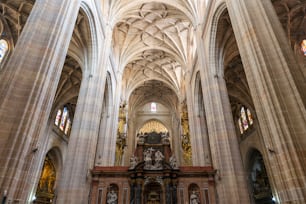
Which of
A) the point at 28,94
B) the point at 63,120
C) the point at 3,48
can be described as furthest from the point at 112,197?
the point at 63,120

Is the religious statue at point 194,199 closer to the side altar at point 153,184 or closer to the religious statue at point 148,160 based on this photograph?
the side altar at point 153,184

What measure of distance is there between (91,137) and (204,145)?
9.37 m

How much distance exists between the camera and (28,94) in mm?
5703

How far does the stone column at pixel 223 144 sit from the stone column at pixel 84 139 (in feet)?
22.0

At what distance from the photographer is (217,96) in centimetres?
1147

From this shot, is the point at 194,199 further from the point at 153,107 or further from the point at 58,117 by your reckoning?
the point at 153,107

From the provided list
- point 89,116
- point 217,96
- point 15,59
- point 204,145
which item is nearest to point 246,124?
point 204,145

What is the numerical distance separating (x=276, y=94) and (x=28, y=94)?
738 cm

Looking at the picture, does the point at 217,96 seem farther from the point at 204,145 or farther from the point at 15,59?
the point at 15,59

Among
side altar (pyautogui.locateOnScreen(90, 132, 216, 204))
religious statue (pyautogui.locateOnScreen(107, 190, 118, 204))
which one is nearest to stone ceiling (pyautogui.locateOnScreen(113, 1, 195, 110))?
side altar (pyautogui.locateOnScreen(90, 132, 216, 204))

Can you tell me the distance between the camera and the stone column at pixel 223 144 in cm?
901

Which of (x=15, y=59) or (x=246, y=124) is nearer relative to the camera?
(x=15, y=59)

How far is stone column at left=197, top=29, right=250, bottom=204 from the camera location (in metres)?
9.01

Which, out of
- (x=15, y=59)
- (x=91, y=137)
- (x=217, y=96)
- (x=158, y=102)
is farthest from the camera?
(x=158, y=102)
